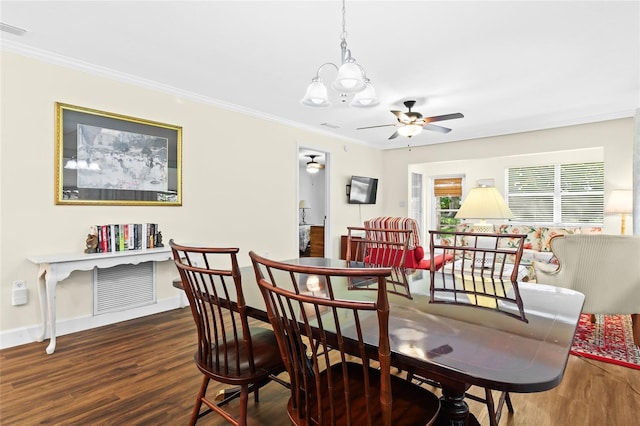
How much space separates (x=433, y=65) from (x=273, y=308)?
289 centimetres

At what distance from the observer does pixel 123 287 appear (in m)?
3.32

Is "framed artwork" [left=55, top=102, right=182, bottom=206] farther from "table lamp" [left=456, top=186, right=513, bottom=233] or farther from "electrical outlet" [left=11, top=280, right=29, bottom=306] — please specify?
"table lamp" [left=456, top=186, right=513, bottom=233]

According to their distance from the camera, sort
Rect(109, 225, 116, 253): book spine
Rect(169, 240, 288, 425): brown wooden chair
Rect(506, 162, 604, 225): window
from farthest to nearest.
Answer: Rect(506, 162, 604, 225): window < Rect(109, 225, 116, 253): book spine < Rect(169, 240, 288, 425): brown wooden chair

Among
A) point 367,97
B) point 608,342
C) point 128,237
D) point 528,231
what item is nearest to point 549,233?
point 528,231

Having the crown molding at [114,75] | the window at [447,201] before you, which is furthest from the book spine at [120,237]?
the window at [447,201]

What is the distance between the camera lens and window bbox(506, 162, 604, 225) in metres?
5.74

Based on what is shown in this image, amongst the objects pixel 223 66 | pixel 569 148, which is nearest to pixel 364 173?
pixel 569 148

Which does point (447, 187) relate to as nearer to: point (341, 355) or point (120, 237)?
point (120, 237)

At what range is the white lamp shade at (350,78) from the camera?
75.5 inches

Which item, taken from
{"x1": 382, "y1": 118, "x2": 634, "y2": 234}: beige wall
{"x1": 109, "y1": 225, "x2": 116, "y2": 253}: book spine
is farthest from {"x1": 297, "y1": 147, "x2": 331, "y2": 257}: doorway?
{"x1": 109, "y1": 225, "x2": 116, "y2": 253}: book spine

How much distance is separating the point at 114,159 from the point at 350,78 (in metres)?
2.58

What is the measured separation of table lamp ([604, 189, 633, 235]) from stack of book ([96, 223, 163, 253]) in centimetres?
548

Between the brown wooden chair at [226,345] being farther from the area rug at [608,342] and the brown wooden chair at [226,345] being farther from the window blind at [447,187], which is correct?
the window blind at [447,187]

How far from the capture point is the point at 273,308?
1.09 metres
